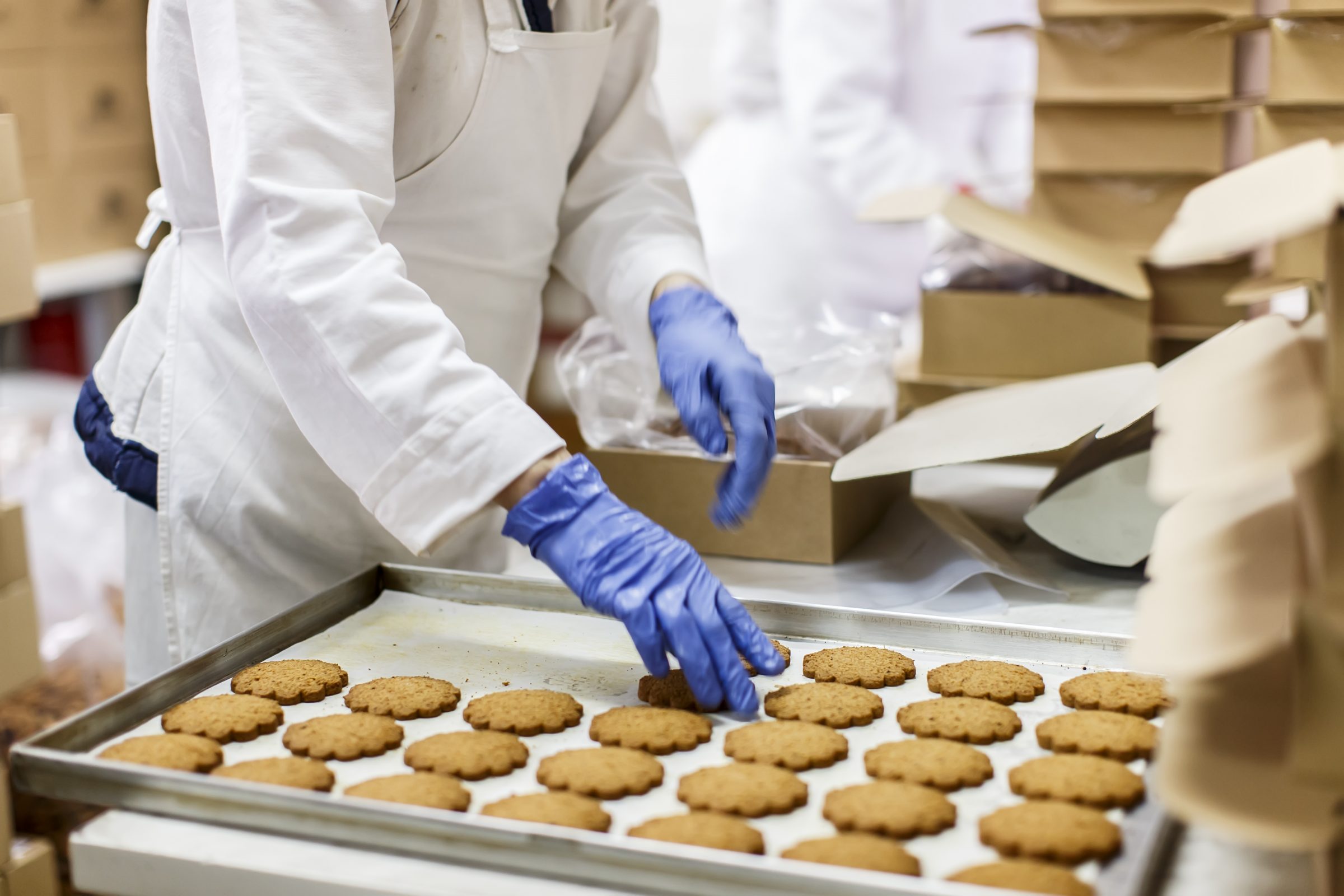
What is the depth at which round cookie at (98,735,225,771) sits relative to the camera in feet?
3.39

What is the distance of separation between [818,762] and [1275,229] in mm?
571

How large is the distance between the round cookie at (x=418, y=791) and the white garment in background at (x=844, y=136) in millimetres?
2042

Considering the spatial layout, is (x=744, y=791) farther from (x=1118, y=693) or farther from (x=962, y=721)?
(x=1118, y=693)

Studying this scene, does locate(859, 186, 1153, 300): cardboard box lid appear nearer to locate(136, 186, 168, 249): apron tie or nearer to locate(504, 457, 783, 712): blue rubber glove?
locate(504, 457, 783, 712): blue rubber glove

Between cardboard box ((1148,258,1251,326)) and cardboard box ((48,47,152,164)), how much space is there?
1962mm

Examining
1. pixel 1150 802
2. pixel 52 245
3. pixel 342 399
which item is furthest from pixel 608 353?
pixel 52 245

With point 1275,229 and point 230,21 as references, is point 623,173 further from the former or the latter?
point 1275,229

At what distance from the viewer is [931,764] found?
1048mm

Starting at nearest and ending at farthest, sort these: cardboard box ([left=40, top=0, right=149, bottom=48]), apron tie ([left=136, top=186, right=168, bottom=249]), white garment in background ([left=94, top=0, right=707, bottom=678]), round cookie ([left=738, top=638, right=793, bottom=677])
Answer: white garment in background ([left=94, top=0, right=707, bottom=678]), round cookie ([left=738, top=638, right=793, bottom=677]), apron tie ([left=136, top=186, right=168, bottom=249]), cardboard box ([left=40, top=0, right=149, bottom=48])

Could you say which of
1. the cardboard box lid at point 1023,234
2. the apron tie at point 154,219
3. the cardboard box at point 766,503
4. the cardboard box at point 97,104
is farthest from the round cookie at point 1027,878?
the cardboard box at point 97,104

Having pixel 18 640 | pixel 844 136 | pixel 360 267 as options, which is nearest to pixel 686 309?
pixel 360 267

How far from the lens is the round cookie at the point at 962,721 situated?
1.11 m

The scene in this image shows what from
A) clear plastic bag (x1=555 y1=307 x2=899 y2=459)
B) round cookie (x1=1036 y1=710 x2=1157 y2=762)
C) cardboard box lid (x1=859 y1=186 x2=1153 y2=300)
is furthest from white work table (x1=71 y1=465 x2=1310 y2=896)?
cardboard box lid (x1=859 y1=186 x2=1153 y2=300)

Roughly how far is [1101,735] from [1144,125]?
47.5 inches
